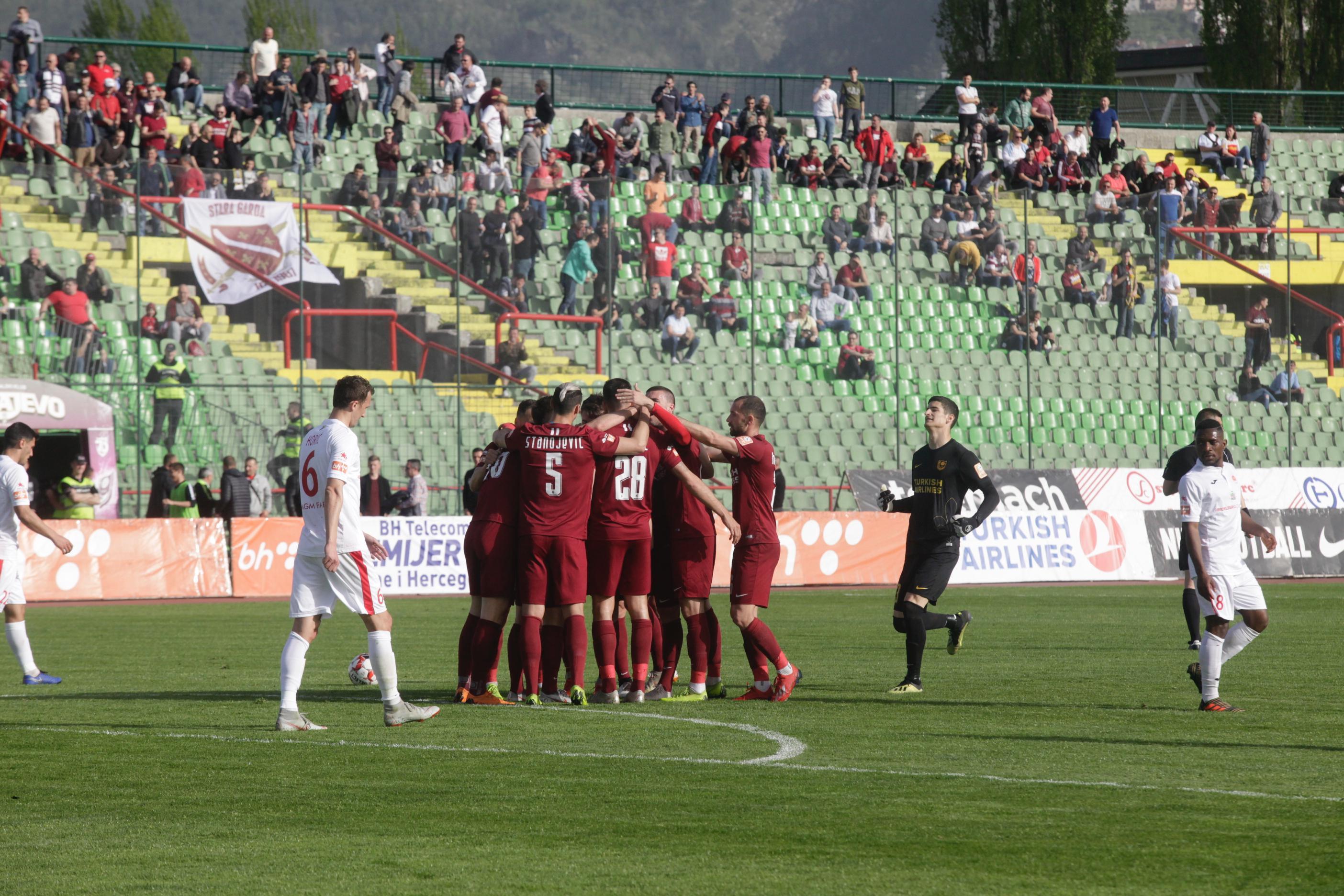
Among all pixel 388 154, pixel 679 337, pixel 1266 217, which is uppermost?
pixel 388 154

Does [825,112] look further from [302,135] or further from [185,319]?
[185,319]

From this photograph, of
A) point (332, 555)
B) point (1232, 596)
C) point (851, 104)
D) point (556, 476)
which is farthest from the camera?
point (851, 104)

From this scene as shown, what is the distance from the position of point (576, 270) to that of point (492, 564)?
17334mm

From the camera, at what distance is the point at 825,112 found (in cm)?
3772

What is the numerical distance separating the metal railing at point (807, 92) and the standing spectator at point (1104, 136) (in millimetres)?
1462

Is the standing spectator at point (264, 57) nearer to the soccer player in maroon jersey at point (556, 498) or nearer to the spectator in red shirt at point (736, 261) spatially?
the spectator in red shirt at point (736, 261)

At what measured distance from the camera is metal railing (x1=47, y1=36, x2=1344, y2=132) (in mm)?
37969

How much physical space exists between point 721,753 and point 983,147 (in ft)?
98.9

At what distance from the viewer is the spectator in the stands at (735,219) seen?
29.0 meters

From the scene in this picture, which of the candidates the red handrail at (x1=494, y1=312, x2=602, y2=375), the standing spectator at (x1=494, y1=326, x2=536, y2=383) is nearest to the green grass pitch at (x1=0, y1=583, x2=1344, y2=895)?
the standing spectator at (x1=494, y1=326, x2=536, y2=383)

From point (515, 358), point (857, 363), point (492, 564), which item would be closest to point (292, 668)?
point (492, 564)

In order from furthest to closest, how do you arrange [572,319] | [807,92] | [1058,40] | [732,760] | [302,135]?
[1058,40] → [807,92] → [302,135] → [572,319] → [732,760]

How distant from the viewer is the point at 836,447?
29578mm

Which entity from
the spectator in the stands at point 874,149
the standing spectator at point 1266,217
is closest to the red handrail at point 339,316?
the spectator in the stands at point 874,149
